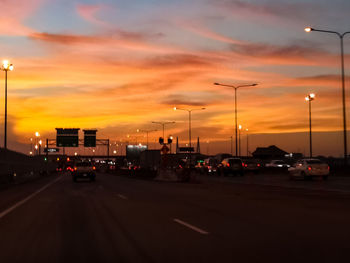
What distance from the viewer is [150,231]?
488 inches

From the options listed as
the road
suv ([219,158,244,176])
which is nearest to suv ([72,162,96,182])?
suv ([219,158,244,176])

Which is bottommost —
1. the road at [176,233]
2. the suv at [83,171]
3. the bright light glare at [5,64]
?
the road at [176,233]

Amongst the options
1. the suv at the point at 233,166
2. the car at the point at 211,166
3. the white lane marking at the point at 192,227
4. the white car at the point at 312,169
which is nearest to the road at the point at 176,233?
the white lane marking at the point at 192,227

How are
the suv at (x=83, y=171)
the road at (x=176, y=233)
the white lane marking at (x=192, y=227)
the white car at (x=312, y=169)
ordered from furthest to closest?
the suv at (x=83, y=171), the white car at (x=312, y=169), the white lane marking at (x=192, y=227), the road at (x=176, y=233)

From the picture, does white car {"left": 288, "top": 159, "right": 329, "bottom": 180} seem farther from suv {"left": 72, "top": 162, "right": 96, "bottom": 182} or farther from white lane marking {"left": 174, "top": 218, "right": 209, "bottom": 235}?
white lane marking {"left": 174, "top": 218, "right": 209, "bottom": 235}

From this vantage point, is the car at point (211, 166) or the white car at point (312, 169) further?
the car at point (211, 166)

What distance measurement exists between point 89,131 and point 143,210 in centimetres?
7735

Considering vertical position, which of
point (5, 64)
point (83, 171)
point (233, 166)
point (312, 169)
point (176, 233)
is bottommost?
point (176, 233)

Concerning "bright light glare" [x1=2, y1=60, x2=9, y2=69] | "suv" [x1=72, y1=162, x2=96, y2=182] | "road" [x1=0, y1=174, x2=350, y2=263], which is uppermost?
"bright light glare" [x1=2, y1=60, x2=9, y2=69]

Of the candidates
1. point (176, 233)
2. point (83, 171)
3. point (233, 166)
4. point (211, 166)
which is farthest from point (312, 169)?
point (176, 233)

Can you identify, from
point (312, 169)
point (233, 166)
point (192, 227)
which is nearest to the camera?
point (192, 227)

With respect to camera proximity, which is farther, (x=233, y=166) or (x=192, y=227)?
(x=233, y=166)

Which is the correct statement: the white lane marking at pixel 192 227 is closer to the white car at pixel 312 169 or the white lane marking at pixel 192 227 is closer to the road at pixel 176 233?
the road at pixel 176 233

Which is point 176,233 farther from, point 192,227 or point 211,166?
point 211,166
